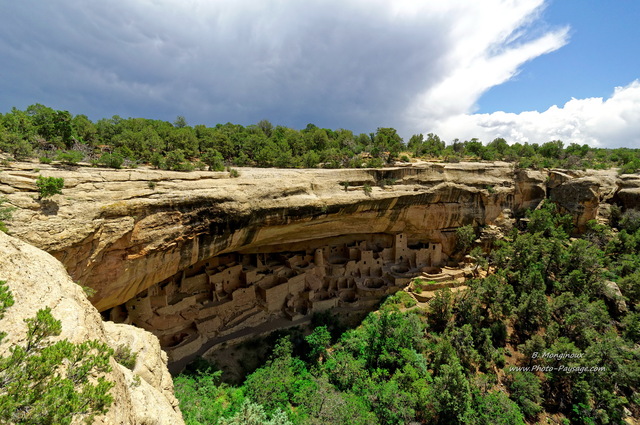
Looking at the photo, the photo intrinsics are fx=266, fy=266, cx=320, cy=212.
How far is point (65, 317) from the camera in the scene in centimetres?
390

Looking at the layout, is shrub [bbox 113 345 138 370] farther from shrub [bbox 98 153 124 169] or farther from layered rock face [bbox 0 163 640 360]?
shrub [bbox 98 153 124 169]

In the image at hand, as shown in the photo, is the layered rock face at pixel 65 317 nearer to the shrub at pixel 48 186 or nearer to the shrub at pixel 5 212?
the shrub at pixel 5 212

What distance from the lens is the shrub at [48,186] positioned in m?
7.09

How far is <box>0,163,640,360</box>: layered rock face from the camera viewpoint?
325 inches

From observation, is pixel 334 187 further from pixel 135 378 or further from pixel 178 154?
pixel 135 378

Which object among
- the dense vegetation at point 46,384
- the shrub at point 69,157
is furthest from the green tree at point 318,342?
the shrub at point 69,157

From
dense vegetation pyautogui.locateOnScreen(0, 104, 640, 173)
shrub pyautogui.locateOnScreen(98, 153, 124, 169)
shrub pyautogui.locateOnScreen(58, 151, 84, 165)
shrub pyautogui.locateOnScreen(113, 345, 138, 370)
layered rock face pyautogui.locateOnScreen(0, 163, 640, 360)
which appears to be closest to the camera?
shrub pyautogui.locateOnScreen(113, 345, 138, 370)

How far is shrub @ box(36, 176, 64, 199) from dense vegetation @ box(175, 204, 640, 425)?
8.41m

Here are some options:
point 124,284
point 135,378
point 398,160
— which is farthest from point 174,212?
point 398,160

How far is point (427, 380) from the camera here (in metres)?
13.8

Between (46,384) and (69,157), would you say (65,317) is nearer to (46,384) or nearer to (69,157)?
(46,384)

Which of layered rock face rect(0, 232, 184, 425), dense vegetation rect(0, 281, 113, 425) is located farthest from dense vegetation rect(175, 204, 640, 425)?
dense vegetation rect(0, 281, 113, 425)

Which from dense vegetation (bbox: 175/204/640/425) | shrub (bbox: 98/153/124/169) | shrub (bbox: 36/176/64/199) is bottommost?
dense vegetation (bbox: 175/204/640/425)

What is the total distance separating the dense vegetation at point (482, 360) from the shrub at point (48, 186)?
8.41 metres
